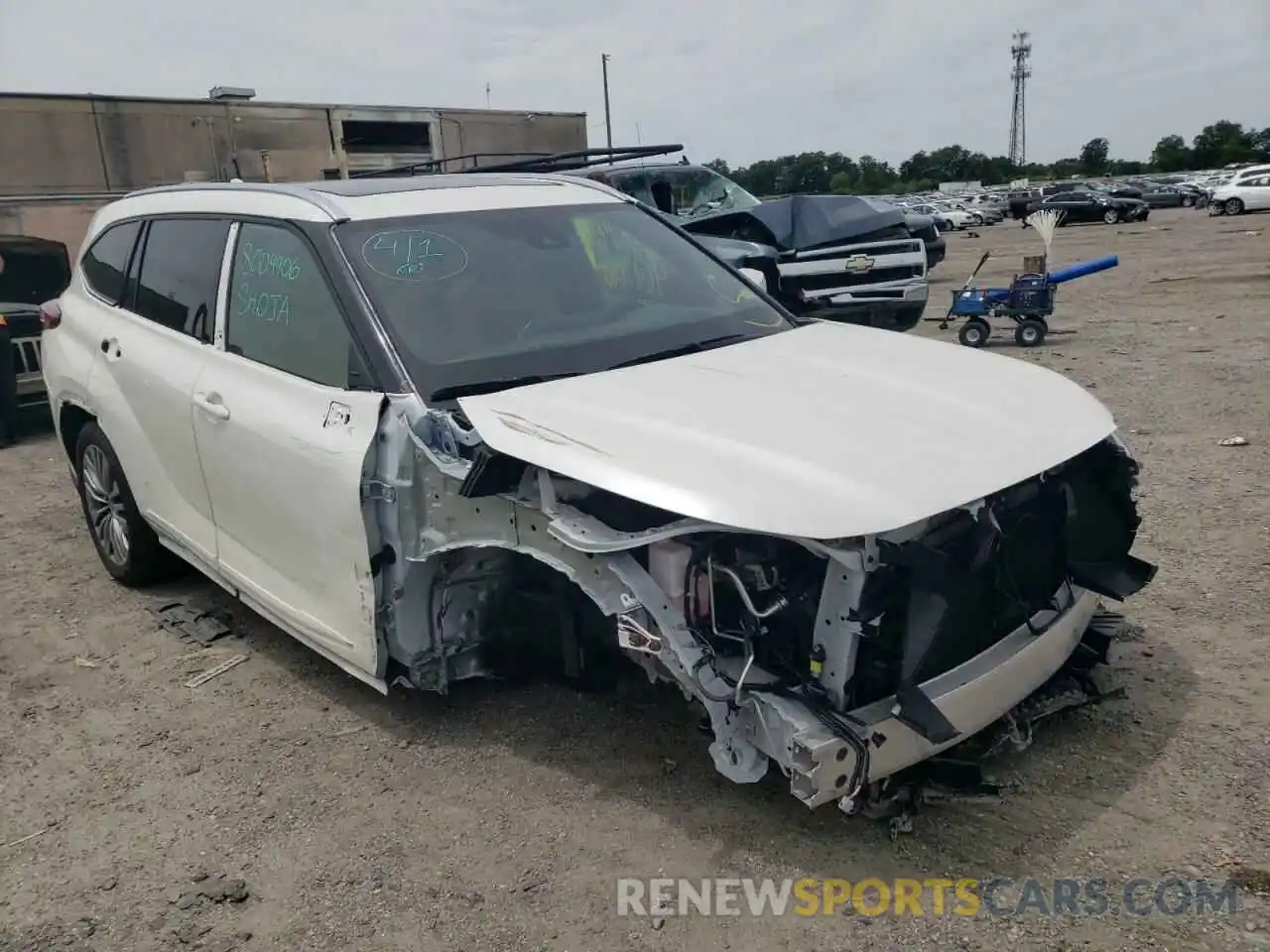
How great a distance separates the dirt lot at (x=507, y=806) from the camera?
2.62 meters

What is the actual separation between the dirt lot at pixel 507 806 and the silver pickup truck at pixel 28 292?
14.9 ft

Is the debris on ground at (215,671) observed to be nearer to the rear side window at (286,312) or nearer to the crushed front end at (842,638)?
the rear side window at (286,312)

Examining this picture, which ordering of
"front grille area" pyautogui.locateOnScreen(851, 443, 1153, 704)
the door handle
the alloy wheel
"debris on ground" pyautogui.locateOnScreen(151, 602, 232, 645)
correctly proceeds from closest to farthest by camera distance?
"front grille area" pyautogui.locateOnScreen(851, 443, 1153, 704), the door handle, "debris on ground" pyautogui.locateOnScreen(151, 602, 232, 645), the alloy wheel

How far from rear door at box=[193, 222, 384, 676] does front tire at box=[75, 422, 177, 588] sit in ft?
3.45

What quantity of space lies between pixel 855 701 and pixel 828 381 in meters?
1.07

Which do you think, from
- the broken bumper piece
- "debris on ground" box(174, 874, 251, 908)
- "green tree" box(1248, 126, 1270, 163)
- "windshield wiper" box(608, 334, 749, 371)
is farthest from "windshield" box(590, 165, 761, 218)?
"green tree" box(1248, 126, 1270, 163)

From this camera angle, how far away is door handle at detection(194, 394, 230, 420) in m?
3.70

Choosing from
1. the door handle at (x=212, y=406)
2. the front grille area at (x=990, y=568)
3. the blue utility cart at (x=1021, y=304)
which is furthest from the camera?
the blue utility cart at (x=1021, y=304)

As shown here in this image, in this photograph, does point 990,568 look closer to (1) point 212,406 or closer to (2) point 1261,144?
(1) point 212,406

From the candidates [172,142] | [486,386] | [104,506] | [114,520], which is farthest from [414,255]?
[172,142]

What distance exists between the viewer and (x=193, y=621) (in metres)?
4.61

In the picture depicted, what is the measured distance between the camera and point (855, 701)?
8.46 ft

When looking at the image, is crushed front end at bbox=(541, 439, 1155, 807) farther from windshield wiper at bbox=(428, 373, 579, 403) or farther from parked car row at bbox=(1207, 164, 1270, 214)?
parked car row at bbox=(1207, 164, 1270, 214)

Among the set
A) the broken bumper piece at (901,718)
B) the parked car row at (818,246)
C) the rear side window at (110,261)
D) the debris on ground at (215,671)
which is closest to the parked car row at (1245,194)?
the parked car row at (818,246)
